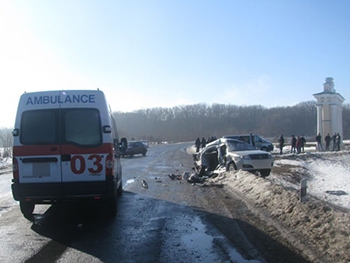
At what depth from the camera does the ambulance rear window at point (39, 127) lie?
7602 millimetres

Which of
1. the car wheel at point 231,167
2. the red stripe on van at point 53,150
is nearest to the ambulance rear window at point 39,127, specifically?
the red stripe on van at point 53,150

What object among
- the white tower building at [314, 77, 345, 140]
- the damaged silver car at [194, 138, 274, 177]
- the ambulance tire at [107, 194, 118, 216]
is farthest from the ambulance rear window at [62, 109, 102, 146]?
the white tower building at [314, 77, 345, 140]

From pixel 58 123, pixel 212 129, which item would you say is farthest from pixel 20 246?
pixel 212 129

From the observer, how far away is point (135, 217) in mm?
8484

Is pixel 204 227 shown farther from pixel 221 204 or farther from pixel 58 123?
pixel 58 123

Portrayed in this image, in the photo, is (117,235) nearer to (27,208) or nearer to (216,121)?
(27,208)

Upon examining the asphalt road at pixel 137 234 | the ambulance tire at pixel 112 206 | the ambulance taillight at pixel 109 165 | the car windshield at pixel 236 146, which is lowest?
the asphalt road at pixel 137 234

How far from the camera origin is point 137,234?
6910 millimetres

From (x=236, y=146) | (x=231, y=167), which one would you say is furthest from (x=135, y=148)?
(x=231, y=167)

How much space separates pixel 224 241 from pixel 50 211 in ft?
16.0

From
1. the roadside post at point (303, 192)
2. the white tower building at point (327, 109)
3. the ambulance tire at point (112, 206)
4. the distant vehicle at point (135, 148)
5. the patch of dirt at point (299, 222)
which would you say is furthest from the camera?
the white tower building at point (327, 109)

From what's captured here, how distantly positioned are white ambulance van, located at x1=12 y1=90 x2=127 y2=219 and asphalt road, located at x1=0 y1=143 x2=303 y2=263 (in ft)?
2.34

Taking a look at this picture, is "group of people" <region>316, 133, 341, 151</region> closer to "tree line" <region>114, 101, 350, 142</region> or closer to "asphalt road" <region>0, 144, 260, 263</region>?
"asphalt road" <region>0, 144, 260, 263</region>

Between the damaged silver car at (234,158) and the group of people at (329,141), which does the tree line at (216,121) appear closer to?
the group of people at (329,141)
